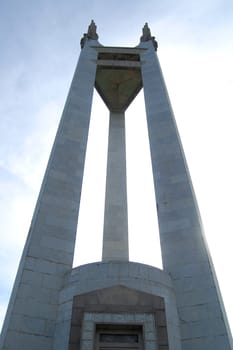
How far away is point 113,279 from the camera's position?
9672 millimetres

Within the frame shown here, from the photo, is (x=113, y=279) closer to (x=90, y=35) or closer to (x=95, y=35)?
(x=90, y=35)

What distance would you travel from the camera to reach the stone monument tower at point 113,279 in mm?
8914

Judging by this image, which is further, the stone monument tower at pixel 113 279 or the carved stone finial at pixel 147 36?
→ the carved stone finial at pixel 147 36

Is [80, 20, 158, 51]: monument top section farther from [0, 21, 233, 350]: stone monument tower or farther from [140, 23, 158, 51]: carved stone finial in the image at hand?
[0, 21, 233, 350]: stone monument tower

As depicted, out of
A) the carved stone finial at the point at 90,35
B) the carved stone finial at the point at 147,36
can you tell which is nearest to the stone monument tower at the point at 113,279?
the carved stone finial at the point at 90,35

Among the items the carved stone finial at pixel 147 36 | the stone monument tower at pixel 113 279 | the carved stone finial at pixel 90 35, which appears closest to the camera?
the stone monument tower at pixel 113 279

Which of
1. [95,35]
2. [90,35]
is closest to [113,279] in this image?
[90,35]

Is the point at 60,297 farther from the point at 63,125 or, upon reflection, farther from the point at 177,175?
the point at 63,125

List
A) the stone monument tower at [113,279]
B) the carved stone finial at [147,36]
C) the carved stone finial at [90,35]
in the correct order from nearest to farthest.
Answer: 1. the stone monument tower at [113,279]
2. the carved stone finial at [90,35]
3. the carved stone finial at [147,36]

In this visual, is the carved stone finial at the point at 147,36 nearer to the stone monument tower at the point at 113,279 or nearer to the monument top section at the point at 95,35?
the monument top section at the point at 95,35

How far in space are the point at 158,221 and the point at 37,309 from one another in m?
5.71

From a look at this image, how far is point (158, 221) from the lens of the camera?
1311 centimetres

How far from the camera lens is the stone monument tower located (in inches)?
351

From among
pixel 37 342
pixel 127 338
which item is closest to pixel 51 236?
pixel 37 342
